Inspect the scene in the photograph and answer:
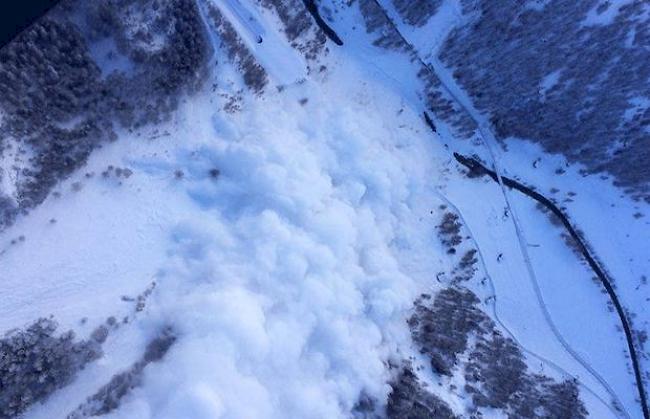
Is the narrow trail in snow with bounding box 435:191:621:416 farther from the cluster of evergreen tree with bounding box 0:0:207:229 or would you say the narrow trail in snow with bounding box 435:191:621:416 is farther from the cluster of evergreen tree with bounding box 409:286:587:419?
the cluster of evergreen tree with bounding box 0:0:207:229

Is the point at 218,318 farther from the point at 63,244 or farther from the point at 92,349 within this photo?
the point at 63,244

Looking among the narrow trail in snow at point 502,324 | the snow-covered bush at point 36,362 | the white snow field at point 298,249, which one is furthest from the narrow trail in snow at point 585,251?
the snow-covered bush at point 36,362

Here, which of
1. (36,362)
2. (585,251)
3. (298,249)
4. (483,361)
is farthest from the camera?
(585,251)

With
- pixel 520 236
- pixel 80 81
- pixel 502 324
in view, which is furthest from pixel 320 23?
pixel 502 324

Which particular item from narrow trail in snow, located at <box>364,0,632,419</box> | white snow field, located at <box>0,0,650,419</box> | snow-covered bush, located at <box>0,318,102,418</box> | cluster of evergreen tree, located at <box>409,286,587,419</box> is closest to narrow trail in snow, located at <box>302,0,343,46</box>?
white snow field, located at <box>0,0,650,419</box>

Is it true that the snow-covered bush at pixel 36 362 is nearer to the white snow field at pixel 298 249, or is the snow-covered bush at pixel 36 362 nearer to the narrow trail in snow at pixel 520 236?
the white snow field at pixel 298 249

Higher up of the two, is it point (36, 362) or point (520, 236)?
point (520, 236)

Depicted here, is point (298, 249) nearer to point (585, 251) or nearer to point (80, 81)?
point (80, 81)

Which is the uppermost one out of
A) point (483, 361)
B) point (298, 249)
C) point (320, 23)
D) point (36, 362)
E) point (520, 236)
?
point (320, 23)
